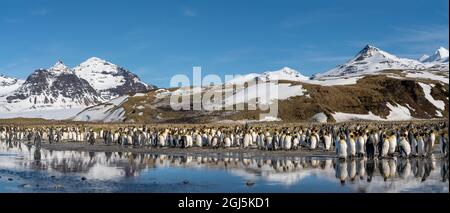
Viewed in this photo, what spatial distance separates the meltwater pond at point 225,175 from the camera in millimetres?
17172

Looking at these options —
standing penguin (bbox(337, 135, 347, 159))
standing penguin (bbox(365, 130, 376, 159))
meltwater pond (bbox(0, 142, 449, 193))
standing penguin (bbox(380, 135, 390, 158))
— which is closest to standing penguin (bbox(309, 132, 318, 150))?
meltwater pond (bbox(0, 142, 449, 193))

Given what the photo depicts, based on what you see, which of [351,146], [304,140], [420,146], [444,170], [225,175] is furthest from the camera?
[304,140]

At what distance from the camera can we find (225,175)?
2053cm

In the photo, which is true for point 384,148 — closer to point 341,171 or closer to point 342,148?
point 342,148

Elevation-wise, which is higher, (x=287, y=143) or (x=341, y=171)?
(x=287, y=143)

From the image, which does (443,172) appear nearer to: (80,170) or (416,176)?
(416,176)

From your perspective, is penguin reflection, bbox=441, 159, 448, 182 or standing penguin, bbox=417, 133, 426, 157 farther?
standing penguin, bbox=417, 133, 426, 157

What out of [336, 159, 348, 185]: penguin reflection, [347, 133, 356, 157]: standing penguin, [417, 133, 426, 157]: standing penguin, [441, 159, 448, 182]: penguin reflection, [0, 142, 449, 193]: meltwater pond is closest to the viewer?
[0, 142, 449, 193]: meltwater pond

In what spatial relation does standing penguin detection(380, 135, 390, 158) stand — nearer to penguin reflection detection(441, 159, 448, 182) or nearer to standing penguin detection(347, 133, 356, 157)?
standing penguin detection(347, 133, 356, 157)

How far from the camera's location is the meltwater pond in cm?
1717

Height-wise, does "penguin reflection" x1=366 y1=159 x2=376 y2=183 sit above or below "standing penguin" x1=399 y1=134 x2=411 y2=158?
below

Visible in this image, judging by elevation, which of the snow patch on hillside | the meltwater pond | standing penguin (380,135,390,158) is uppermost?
the snow patch on hillside

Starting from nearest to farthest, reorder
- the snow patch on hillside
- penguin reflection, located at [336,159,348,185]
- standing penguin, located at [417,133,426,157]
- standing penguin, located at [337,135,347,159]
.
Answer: penguin reflection, located at [336,159,348,185] → standing penguin, located at [417,133,426,157] → standing penguin, located at [337,135,347,159] → the snow patch on hillside

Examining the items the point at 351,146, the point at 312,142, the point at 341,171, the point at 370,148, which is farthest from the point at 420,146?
the point at 312,142
